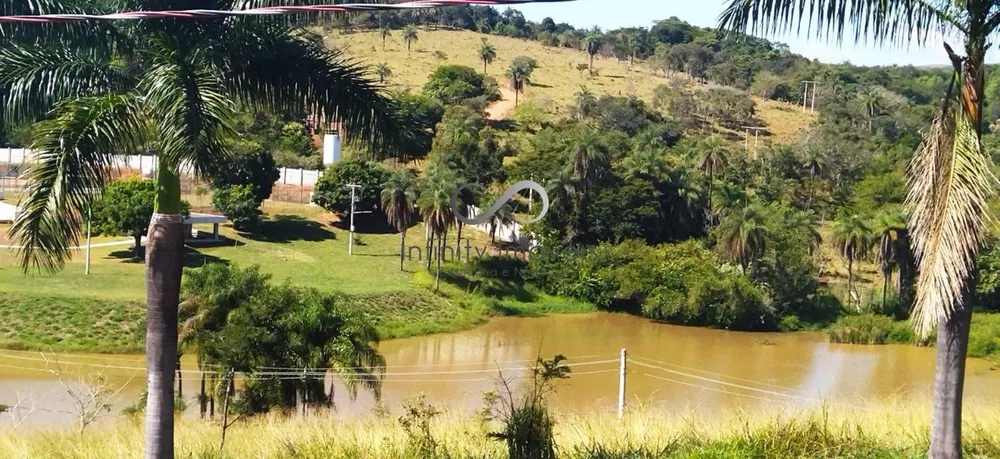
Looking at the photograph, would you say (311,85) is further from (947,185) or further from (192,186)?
(192,186)

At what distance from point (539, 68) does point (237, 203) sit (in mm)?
49918

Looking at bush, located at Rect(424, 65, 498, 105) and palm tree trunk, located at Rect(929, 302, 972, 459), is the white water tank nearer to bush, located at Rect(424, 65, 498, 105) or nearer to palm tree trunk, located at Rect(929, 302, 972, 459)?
bush, located at Rect(424, 65, 498, 105)

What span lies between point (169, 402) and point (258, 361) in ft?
33.8

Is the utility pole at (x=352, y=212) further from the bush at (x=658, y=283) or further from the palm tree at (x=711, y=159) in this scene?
the palm tree at (x=711, y=159)

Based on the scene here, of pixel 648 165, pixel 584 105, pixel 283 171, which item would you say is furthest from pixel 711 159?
pixel 283 171

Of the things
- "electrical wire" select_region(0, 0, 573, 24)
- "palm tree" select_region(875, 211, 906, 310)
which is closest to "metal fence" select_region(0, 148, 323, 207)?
"palm tree" select_region(875, 211, 906, 310)

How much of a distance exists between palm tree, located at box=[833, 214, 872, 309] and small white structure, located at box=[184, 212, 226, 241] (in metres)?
25.3

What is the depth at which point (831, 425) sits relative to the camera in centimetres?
936

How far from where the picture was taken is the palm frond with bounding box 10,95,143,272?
6.75 meters

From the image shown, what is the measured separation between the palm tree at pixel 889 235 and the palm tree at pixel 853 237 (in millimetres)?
547

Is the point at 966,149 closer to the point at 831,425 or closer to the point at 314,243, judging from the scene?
the point at 831,425

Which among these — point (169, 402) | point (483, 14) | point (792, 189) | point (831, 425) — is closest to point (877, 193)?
point (792, 189)

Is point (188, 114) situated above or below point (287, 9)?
below

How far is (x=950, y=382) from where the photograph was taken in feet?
23.9
